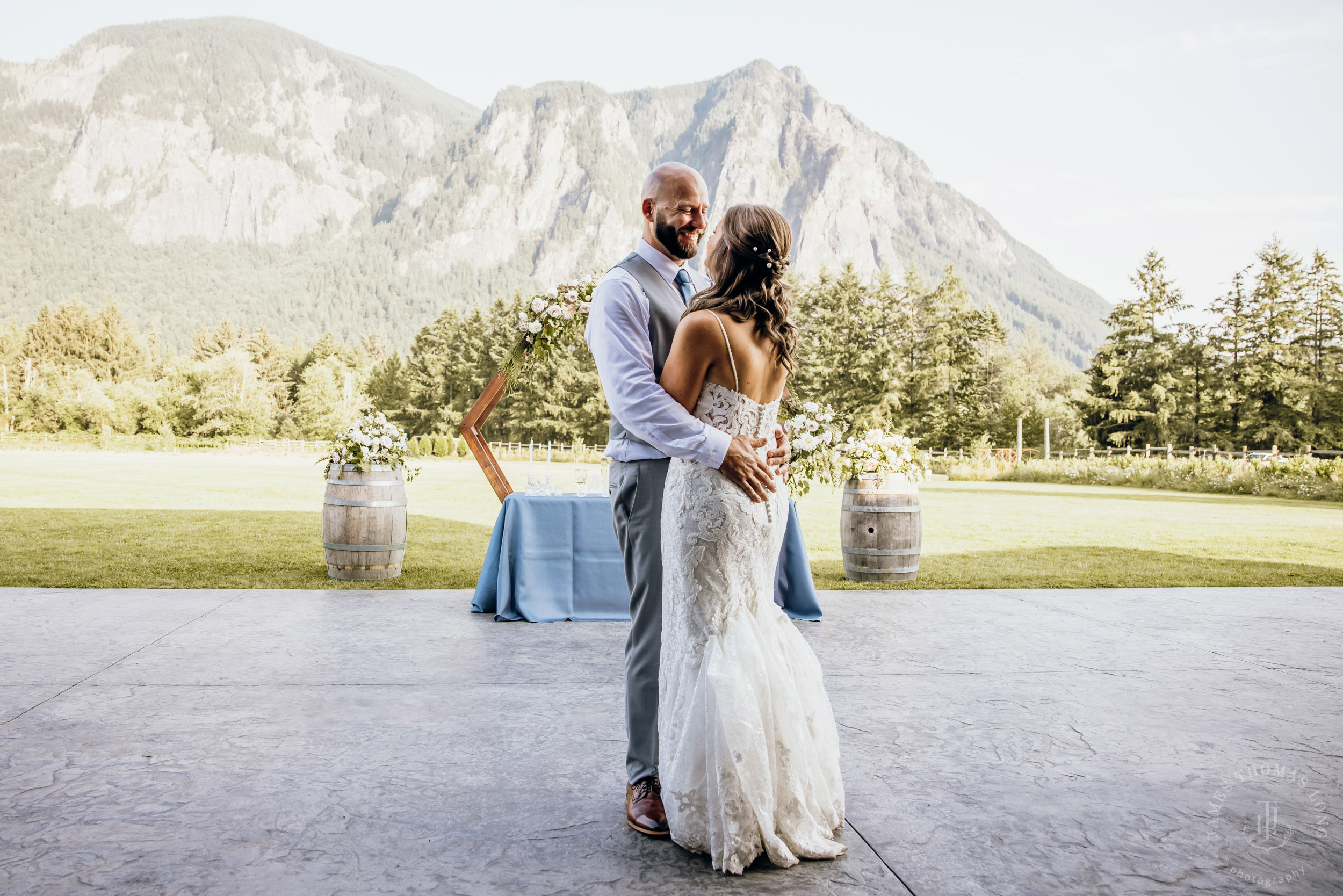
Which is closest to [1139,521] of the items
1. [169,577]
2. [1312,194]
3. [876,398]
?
[169,577]

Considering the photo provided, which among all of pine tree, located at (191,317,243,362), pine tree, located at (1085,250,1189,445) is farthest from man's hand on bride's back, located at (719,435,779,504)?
pine tree, located at (191,317,243,362)

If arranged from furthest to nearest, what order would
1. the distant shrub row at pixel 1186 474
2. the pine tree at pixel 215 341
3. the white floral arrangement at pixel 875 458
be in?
the pine tree at pixel 215 341 → the distant shrub row at pixel 1186 474 → the white floral arrangement at pixel 875 458

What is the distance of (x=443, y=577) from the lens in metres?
8.74

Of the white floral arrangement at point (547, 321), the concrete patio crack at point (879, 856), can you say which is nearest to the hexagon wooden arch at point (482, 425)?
the white floral arrangement at point (547, 321)

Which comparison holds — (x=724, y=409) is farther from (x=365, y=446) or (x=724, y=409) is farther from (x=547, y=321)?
(x=365, y=446)

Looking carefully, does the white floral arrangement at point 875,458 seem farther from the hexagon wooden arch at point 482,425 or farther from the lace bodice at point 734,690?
the lace bodice at point 734,690

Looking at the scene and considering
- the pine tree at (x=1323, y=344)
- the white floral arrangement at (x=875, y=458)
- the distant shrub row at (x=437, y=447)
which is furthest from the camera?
the distant shrub row at (x=437, y=447)

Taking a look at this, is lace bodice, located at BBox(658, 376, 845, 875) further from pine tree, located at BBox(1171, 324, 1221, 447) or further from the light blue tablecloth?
pine tree, located at BBox(1171, 324, 1221, 447)

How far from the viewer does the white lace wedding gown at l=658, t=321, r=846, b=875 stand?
251 centimetres

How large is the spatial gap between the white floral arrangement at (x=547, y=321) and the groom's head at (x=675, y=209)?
408 centimetres

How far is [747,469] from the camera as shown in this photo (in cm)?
263

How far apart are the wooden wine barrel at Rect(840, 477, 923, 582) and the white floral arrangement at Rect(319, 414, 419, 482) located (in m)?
3.94

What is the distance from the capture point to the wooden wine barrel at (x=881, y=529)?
8008mm
